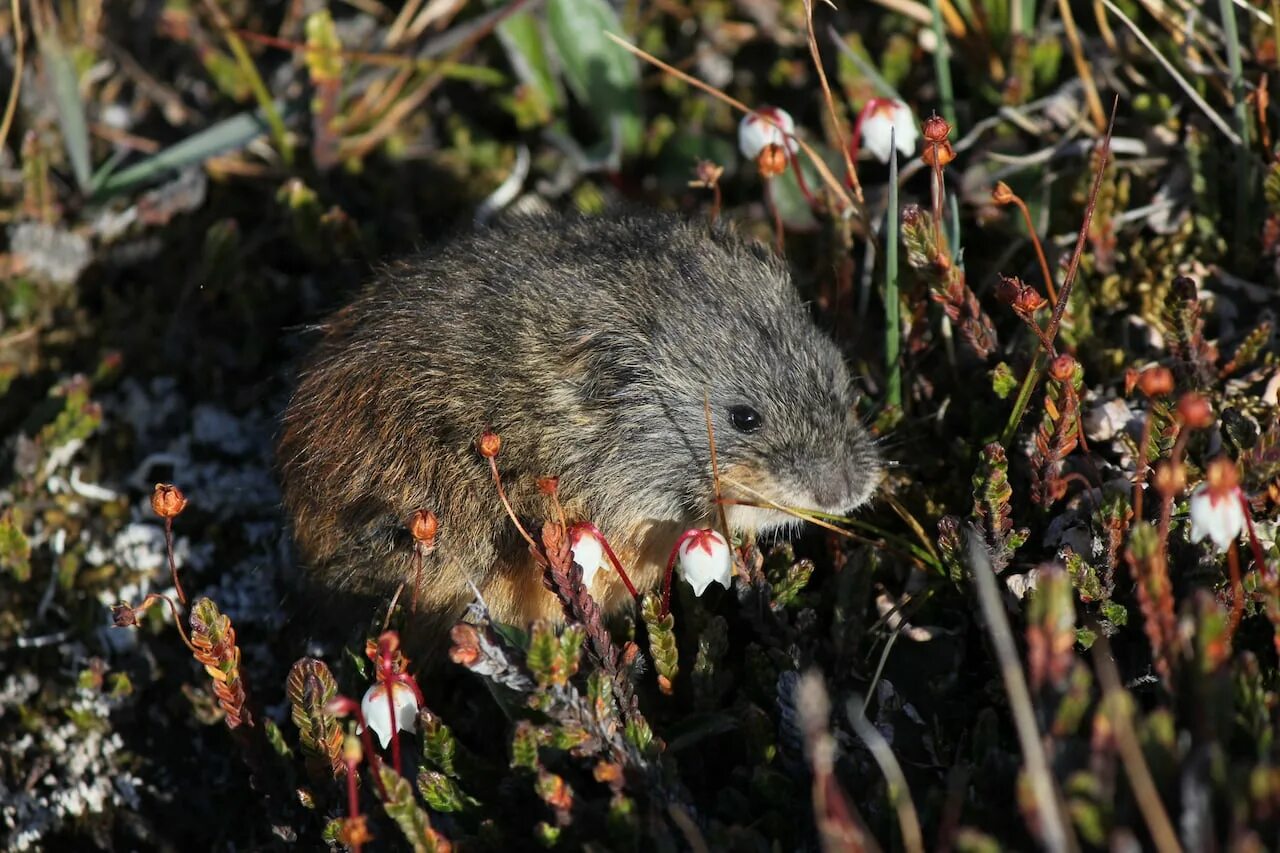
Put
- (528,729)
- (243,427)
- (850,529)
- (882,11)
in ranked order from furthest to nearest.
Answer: (882,11) → (243,427) → (850,529) → (528,729)

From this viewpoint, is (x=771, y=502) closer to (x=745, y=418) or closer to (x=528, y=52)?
(x=745, y=418)

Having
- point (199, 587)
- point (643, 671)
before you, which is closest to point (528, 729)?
point (643, 671)

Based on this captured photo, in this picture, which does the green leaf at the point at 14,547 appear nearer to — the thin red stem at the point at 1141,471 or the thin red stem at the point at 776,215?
the thin red stem at the point at 776,215

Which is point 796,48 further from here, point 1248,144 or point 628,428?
point 628,428

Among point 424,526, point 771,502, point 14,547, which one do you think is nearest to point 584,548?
point 424,526

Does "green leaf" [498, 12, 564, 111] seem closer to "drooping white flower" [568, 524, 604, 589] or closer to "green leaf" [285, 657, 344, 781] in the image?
"drooping white flower" [568, 524, 604, 589]

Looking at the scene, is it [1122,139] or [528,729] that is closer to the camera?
[528,729]

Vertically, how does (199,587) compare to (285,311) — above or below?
below
